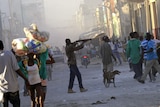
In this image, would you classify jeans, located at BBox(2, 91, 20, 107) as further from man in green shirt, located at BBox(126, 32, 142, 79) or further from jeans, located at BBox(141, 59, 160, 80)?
man in green shirt, located at BBox(126, 32, 142, 79)

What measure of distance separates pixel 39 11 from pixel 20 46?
157361mm

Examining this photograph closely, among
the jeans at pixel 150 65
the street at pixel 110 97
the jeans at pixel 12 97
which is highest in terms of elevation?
the jeans at pixel 12 97

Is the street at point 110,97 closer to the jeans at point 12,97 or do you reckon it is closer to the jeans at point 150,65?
the jeans at point 150,65

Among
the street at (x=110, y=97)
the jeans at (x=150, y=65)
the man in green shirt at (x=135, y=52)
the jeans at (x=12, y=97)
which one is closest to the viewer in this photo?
the jeans at (x=12, y=97)

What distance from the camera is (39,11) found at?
165 metres

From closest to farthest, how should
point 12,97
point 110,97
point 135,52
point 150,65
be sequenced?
point 12,97, point 110,97, point 150,65, point 135,52

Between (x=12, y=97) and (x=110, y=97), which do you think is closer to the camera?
(x=12, y=97)

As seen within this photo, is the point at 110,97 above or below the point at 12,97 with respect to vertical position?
below

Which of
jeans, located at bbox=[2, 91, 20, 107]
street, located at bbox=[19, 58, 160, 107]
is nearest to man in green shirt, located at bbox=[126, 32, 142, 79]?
street, located at bbox=[19, 58, 160, 107]


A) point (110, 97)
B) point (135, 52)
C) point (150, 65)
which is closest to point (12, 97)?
point (110, 97)

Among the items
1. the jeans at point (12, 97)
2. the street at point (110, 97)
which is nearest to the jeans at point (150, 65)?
the street at point (110, 97)

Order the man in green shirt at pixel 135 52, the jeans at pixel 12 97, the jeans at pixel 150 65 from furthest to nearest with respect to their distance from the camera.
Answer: the man in green shirt at pixel 135 52 → the jeans at pixel 150 65 → the jeans at pixel 12 97

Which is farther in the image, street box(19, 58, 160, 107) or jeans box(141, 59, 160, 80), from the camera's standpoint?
jeans box(141, 59, 160, 80)

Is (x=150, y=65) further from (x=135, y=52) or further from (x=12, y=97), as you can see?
(x=12, y=97)
